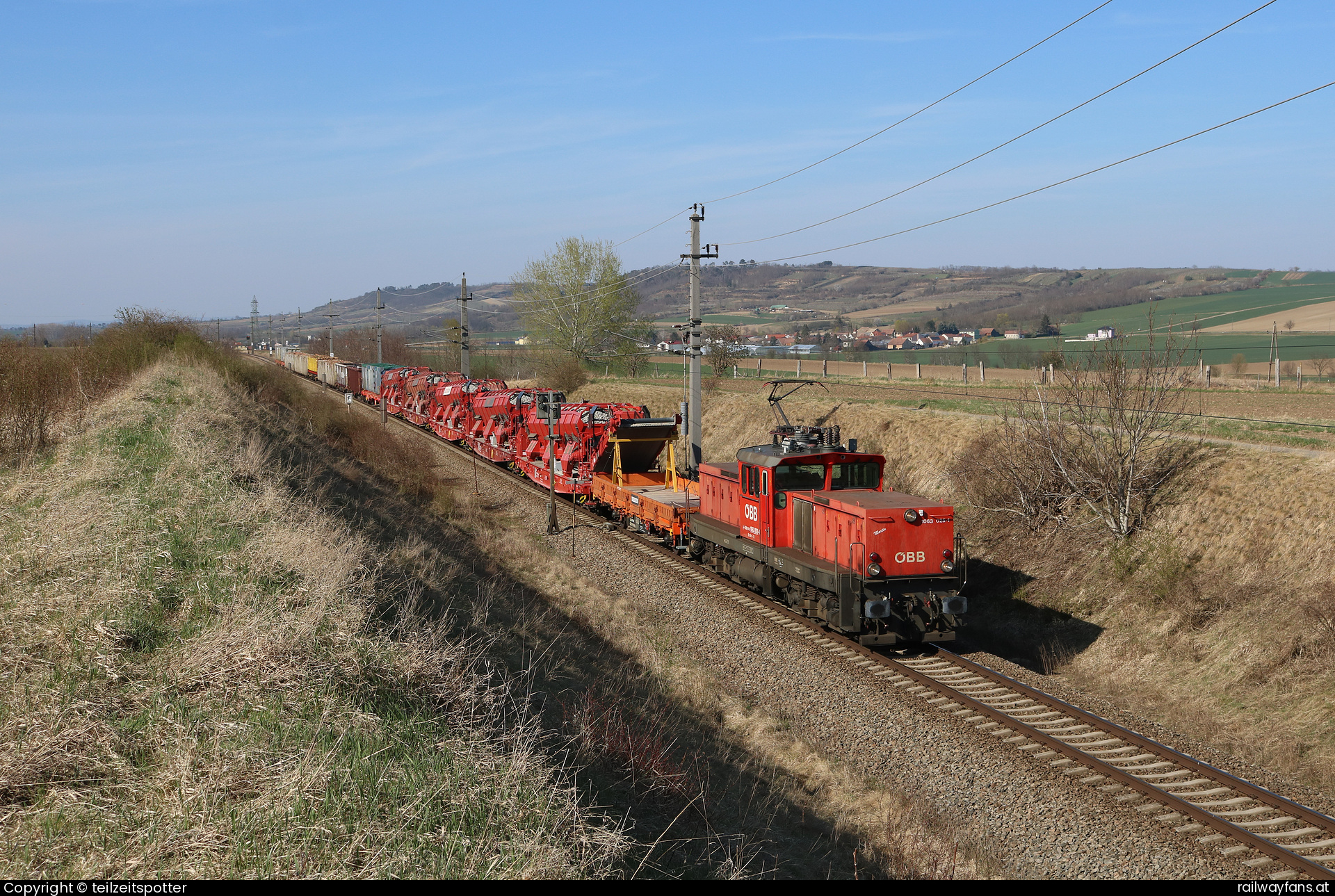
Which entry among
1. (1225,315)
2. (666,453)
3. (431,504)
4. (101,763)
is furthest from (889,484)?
(1225,315)

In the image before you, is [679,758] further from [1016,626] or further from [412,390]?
[412,390]

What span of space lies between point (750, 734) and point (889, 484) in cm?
1660

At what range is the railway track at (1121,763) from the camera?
857cm

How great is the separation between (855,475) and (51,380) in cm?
2027

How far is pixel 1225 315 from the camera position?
97.6 metres

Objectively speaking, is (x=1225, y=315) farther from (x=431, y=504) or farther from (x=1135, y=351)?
(x=431, y=504)

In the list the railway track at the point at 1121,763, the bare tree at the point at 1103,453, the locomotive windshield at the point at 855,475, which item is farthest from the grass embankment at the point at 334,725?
the bare tree at the point at 1103,453

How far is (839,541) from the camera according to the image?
14617mm

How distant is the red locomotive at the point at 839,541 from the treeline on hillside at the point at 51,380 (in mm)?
14855

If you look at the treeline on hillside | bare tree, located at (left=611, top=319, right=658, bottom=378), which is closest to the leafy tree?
bare tree, located at (left=611, top=319, right=658, bottom=378)

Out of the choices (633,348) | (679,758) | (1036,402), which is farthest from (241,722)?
(633,348)

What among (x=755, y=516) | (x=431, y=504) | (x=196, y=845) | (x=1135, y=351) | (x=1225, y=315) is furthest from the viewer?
(x=1225, y=315)

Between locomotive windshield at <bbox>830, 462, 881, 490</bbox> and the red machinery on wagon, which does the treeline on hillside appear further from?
locomotive windshield at <bbox>830, 462, 881, 490</bbox>

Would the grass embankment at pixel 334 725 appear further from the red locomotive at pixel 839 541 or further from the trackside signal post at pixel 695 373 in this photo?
the trackside signal post at pixel 695 373
